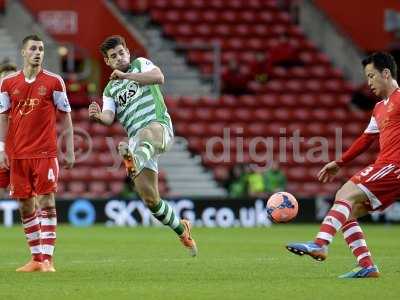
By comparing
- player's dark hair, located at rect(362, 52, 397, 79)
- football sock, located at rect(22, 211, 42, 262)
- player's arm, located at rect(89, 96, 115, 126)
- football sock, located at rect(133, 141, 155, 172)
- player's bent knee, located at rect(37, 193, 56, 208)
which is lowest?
football sock, located at rect(22, 211, 42, 262)

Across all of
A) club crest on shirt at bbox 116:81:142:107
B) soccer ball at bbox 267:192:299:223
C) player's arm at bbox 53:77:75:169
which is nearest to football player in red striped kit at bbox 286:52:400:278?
soccer ball at bbox 267:192:299:223

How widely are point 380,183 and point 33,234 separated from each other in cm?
335

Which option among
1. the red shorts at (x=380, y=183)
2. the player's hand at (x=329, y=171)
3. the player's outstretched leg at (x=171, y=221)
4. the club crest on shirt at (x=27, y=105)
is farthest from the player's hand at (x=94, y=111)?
the red shorts at (x=380, y=183)

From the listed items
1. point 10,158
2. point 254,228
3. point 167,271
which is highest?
point 10,158

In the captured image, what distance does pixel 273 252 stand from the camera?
1443 centimetres

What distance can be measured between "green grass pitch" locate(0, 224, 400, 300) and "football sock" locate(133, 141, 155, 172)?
1.00 m

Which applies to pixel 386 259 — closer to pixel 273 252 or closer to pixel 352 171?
pixel 273 252

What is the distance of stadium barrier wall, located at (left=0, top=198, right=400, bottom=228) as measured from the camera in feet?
76.3

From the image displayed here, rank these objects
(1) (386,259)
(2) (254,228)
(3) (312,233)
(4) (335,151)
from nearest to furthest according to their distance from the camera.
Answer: (1) (386,259) < (3) (312,233) < (2) (254,228) < (4) (335,151)

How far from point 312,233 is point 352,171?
7.09m

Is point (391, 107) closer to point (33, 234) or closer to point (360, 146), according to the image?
point (360, 146)

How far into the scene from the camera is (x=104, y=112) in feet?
37.4

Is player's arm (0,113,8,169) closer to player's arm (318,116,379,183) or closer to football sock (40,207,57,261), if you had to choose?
football sock (40,207,57,261)

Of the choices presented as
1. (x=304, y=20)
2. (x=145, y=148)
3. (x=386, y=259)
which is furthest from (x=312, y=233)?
(x=304, y=20)
